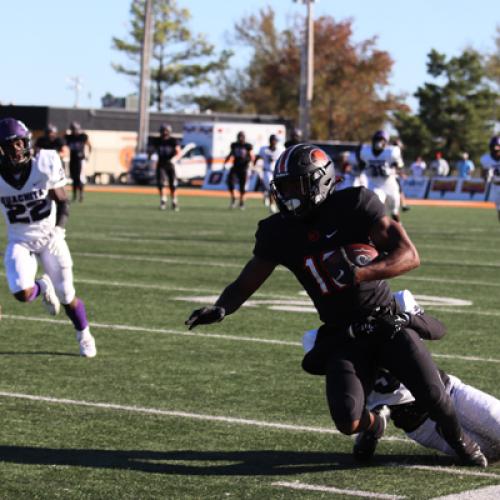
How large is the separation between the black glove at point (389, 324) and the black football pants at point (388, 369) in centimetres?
3

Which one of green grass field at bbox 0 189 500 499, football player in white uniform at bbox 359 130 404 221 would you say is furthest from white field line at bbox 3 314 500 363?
football player in white uniform at bbox 359 130 404 221

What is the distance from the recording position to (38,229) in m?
9.19

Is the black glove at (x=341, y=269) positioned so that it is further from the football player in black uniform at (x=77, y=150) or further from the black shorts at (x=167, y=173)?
the football player in black uniform at (x=77, y=150)

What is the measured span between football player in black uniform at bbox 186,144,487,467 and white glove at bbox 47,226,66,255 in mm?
3425

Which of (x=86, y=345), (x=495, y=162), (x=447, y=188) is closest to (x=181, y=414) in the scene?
(x=86, y=345)

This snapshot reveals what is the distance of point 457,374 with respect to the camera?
8312 mm

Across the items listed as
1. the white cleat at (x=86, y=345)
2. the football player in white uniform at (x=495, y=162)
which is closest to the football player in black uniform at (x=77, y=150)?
the football player in white uniform at (x=495, y=162)

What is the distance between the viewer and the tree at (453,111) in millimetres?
63062

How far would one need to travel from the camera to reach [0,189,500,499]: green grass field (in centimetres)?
561

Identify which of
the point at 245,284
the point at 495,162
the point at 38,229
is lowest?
the point at 495,162

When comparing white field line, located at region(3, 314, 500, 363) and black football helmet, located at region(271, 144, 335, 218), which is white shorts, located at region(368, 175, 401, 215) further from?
black football helmet, located at region(271, 144, 335, 218)

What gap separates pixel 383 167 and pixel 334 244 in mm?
15998

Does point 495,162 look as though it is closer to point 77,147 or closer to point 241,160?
point 241,160

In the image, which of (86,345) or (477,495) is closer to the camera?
(477,495)
